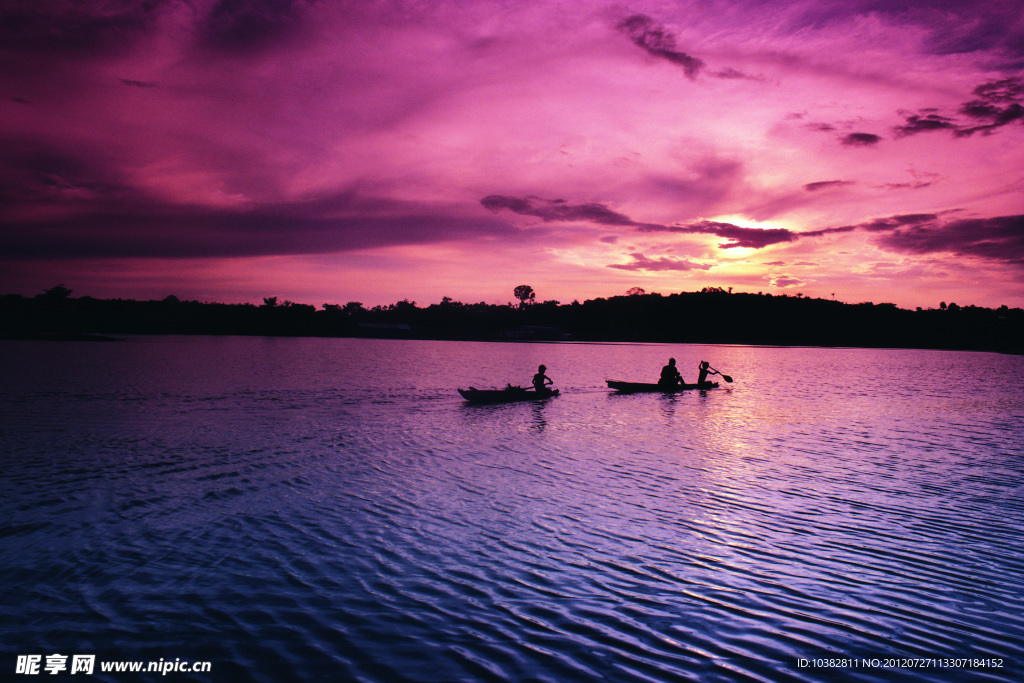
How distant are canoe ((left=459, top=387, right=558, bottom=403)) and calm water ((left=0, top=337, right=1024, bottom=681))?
9.32 meters

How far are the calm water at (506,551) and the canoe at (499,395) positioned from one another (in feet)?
30.6

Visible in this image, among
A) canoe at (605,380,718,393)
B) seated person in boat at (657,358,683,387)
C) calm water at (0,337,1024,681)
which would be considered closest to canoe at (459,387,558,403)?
canoe at (605,380,718,393)

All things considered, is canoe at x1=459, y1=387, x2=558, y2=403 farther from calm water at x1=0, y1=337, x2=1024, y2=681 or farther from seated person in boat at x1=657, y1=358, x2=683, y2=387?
seated person in boat at x1=657, y1=358, x2=683, y2=387

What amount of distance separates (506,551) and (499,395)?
24.7m

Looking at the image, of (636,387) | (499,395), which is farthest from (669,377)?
(499,395)

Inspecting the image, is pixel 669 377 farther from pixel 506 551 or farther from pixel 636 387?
pixel 506 551

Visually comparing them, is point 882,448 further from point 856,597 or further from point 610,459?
point 856,597

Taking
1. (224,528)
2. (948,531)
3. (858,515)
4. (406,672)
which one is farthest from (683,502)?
(224,528)

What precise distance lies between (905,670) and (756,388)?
154ft

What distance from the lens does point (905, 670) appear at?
657cm

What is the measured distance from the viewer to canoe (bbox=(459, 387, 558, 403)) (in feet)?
111

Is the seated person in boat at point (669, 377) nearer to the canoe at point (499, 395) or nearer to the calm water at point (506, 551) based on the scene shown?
the canoe at point (499, 395)

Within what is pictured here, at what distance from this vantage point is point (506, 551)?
10281 millimetres

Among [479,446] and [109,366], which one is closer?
[479,446]
